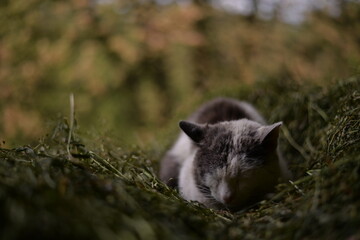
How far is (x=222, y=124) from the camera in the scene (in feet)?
5.28

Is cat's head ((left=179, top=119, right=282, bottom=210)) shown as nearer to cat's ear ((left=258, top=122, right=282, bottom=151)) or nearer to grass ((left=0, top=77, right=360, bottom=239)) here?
cat's ear ((left=258, top=122, right=282, bottom=151))

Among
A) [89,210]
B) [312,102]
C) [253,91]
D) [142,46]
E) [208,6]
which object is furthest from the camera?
[208,6]

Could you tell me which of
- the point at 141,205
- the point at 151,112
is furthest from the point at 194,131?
the point at 151,112

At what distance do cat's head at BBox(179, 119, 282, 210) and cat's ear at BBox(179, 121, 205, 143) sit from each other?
0.03 meters

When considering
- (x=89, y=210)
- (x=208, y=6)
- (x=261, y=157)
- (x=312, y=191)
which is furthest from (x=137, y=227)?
(x=208, y=6)

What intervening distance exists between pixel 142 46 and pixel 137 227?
288 cm

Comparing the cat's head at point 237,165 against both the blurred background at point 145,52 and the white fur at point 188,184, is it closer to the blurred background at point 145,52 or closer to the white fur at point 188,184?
the white fur at point 188,184

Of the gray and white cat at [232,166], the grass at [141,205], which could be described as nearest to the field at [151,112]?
the grass at [141,205]

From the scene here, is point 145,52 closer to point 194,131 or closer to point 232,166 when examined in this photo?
point 194,131

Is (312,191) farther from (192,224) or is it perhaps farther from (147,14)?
(147,14)

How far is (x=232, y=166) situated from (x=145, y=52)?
232cm

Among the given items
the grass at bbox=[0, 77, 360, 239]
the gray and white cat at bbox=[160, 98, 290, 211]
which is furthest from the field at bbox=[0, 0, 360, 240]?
the gray and white cat at bbox=[160, 98, 290, 211]

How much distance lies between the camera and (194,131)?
156 cm

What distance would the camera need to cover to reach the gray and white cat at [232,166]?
1.35m
